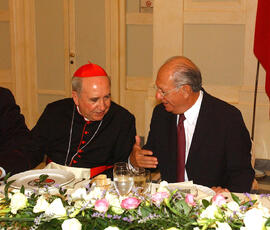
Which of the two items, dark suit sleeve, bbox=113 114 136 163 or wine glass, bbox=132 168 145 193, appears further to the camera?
dark suit sleeve, bbox=113 114 136 163

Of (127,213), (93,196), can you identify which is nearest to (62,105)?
(93,196)

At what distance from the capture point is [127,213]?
156 cm

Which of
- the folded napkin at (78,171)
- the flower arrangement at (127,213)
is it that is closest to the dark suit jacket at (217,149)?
the folded napkin at (78,171)

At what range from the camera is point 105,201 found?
5.05 ft

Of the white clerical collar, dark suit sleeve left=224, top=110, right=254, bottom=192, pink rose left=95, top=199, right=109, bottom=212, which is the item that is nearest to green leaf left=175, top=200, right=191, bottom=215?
pink rose left=95, top=199, right=109, bottom=212

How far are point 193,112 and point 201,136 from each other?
0.61ft


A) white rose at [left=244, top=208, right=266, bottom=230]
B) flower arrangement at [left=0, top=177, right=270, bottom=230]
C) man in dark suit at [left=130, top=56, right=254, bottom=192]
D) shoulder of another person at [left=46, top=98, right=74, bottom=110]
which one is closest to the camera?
white rose at [left=244, top=208, right=266, bottom=230]

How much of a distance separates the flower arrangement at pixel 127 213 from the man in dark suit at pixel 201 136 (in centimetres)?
131

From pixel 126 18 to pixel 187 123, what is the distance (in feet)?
13.4

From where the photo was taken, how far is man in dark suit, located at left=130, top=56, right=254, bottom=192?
2982 mm

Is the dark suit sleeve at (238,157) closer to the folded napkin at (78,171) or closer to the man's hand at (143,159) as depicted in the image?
the man's hand at (143,159)

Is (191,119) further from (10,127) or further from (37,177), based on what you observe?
(10,127)

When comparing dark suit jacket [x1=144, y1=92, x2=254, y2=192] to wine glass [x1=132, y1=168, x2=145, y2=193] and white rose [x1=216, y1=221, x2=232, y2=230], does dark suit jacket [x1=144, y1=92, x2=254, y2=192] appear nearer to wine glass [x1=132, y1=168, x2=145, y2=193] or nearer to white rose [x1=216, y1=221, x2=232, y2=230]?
wine glass [x1=132, y1=168, x2=145, y2=193]

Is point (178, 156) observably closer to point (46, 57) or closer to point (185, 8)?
point (185, 8)
